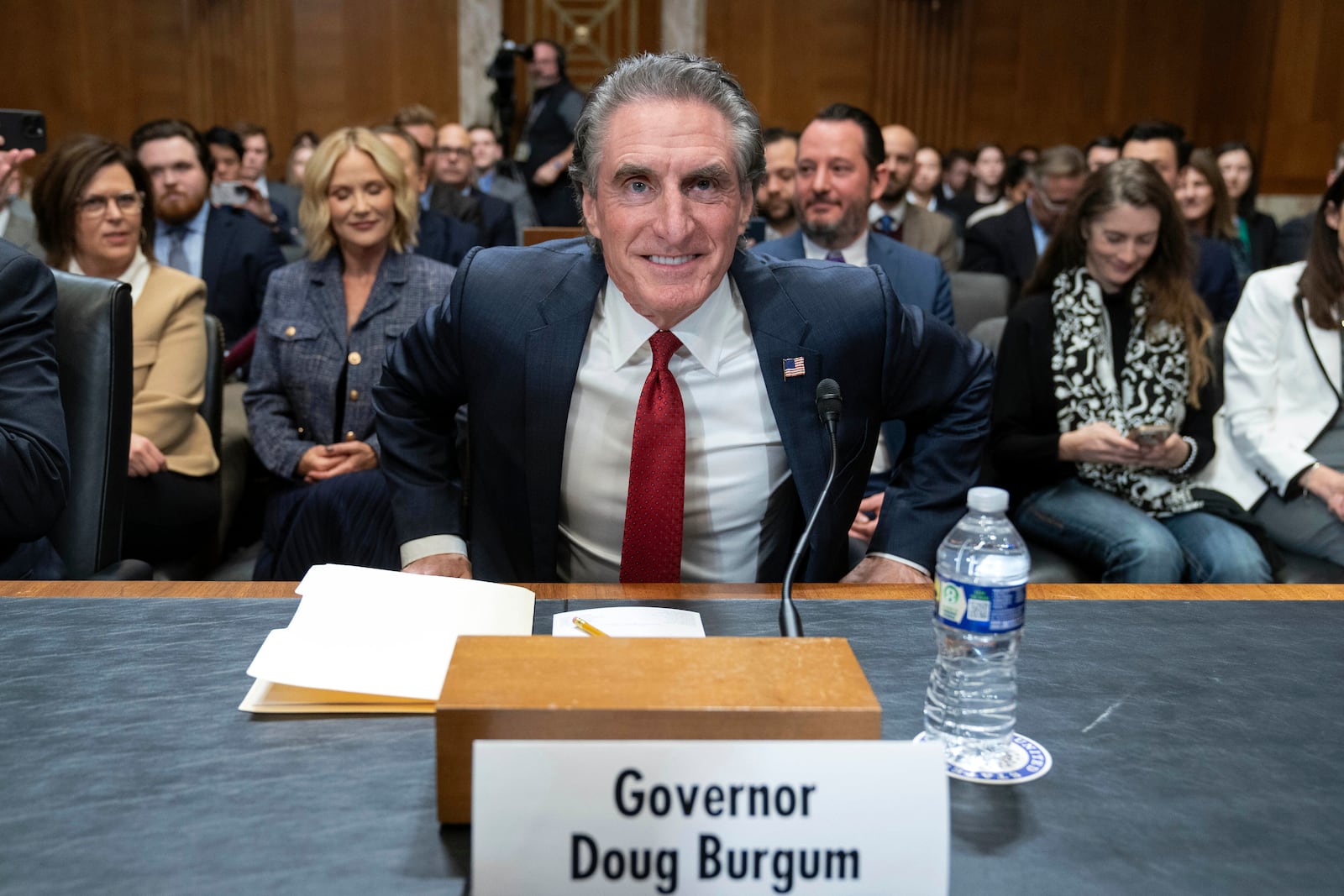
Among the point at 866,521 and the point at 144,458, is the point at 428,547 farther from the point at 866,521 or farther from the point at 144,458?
the point at 144,458

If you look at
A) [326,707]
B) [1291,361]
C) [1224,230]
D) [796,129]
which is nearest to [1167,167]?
[1224,230]

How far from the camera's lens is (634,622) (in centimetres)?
128

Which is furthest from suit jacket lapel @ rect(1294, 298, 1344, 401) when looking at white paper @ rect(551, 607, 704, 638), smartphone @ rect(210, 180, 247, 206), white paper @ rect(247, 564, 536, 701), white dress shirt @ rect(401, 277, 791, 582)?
smartphone @ rect(210, 180, 247, 206)

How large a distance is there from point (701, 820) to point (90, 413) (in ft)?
4.54

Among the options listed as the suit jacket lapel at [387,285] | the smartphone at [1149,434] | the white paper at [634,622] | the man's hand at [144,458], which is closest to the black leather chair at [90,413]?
the man's hand at [144,458]

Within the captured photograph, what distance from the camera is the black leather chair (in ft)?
5.97

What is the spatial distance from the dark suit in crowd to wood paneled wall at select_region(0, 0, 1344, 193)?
8.19 meters

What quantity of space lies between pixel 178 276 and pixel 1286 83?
813 centimetres

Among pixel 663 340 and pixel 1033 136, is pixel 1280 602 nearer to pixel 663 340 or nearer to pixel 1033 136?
pixel 663 340

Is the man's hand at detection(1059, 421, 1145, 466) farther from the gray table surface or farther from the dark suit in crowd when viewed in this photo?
the dark suit in crowd

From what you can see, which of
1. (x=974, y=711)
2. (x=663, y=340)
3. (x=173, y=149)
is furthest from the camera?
(x=173, y=149)

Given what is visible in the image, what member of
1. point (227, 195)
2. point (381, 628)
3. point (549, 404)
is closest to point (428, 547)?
point (549, 404)

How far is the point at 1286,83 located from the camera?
27.9 feet

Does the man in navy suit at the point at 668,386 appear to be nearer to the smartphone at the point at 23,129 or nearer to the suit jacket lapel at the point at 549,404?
the suit jacket lapel at the point at 549,404
